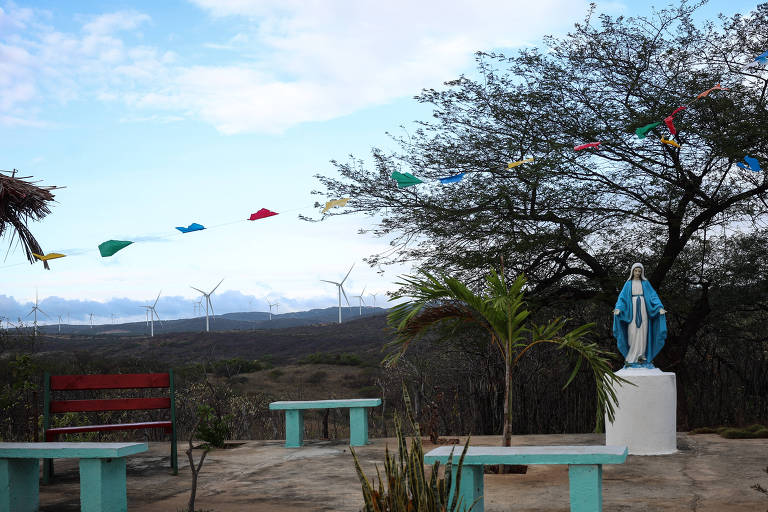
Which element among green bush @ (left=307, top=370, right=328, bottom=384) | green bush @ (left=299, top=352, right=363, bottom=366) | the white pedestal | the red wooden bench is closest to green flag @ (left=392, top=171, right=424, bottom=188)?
the white pedestal

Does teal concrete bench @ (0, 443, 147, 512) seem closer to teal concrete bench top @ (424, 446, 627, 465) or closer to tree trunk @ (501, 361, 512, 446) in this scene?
teal concrete bench top @ (424, 446, 627, 465)

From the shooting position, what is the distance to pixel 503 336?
20.3ft

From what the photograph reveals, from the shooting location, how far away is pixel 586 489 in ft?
14.8

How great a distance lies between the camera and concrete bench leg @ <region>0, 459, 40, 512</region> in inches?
218

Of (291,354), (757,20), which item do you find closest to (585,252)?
(757,20)

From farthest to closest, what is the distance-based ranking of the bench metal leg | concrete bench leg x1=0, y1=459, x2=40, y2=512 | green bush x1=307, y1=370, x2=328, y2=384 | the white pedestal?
green bush x1=307, y1=370, x2=328, y2=384
the bench metal leg
the white pedestal
concrete bench leg x1=0, y1=459, x2=40, y2=512

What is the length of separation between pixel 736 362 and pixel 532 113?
5615mm

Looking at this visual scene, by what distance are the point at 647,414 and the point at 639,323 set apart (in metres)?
1.09

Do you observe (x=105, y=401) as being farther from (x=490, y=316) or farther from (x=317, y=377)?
(x=317, y=377)

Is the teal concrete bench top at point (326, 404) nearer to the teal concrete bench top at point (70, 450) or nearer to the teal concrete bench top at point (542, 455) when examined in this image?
the teal concrete bench top at point (70, 450)

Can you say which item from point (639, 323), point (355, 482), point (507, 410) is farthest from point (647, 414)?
point (355, 482)

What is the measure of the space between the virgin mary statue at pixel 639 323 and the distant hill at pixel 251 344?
3269cm

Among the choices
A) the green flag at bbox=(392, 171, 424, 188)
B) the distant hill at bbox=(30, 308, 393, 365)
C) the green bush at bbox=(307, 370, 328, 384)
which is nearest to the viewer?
the green flag at bbox=(392, 171, 424, 188)

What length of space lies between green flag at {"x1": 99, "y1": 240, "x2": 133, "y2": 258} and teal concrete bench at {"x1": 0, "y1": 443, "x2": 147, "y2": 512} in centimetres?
349
